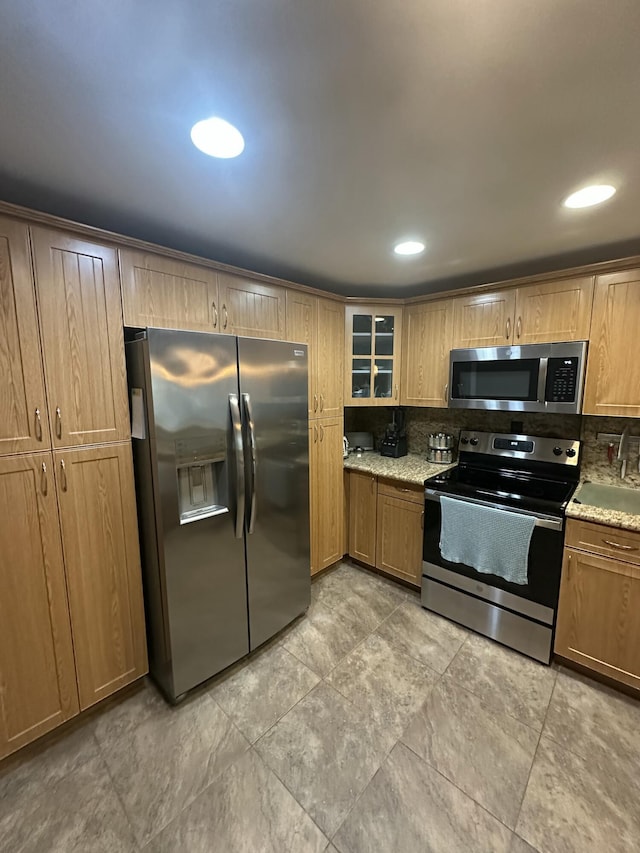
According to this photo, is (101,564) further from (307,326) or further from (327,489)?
(307,326)

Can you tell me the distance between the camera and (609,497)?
2.02 meters

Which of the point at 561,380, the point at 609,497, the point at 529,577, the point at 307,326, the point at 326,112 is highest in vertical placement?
the point at 326,112

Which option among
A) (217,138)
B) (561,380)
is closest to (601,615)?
(561,380)

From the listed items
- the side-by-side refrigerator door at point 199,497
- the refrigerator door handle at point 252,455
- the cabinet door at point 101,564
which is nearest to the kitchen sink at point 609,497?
the refrigerator door handle at point 252,455

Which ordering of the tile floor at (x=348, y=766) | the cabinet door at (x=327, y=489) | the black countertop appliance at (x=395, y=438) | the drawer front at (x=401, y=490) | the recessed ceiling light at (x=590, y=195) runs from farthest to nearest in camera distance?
1. the black countertop appliance at (x=395, y=438)
2. the cabinet door at (x=327, y=489)
3. the drawer front at (x=401, y=490)
4. the recessed ceiling light at (x=590, y=195)
5. the tile floor at (x=348, y=766)

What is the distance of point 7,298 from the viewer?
130 cm

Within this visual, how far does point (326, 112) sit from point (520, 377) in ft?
6.13

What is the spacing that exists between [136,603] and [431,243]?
2.47 metres

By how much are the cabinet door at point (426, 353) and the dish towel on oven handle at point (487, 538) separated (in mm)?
844

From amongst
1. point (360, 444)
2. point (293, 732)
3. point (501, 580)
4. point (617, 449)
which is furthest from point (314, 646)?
point (617, 449)

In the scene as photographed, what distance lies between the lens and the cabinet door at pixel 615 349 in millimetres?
1880

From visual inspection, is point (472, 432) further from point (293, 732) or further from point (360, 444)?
point (293, 732)

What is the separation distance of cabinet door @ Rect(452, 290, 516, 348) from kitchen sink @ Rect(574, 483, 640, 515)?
104cm

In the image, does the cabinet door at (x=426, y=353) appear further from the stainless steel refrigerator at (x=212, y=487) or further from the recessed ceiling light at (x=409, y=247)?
the stainless steel refrigerator at (x=212, y=487)
